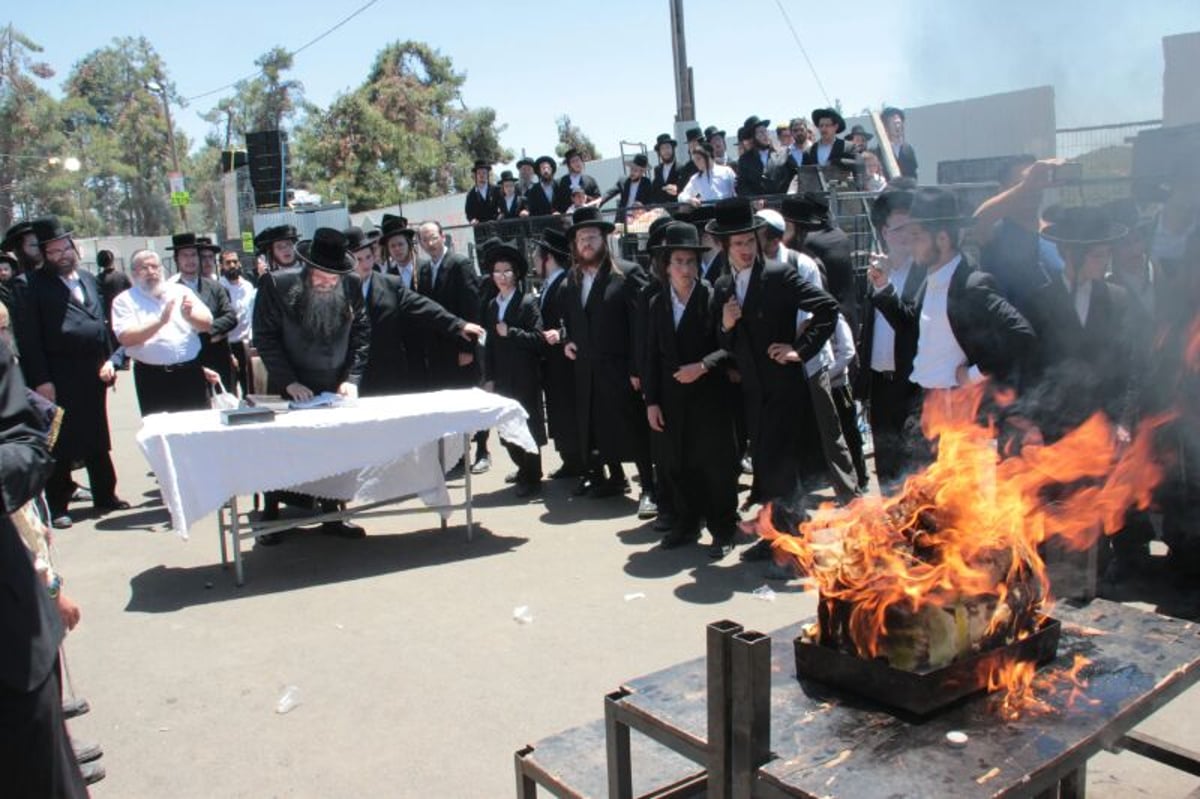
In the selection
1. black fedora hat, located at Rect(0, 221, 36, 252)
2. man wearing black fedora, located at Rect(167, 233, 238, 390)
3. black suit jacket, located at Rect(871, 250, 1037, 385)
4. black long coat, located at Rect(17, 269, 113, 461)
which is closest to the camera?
black suit jacket, located at Rect(871, 250, 1037, 385)

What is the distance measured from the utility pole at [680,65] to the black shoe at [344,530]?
12.7 metres

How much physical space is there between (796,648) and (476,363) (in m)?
6.59

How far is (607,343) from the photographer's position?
738cm

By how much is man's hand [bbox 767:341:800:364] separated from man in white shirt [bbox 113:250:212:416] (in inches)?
193

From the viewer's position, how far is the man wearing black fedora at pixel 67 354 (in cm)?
775

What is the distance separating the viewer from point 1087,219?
17.6 ft

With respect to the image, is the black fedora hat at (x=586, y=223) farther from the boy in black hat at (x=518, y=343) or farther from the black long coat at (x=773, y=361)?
the black long coat at (x=773, y=361)

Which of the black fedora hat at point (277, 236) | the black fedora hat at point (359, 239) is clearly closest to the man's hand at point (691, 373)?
the black fedora hat at point (359, 239)

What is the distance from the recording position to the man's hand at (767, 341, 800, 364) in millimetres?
5574

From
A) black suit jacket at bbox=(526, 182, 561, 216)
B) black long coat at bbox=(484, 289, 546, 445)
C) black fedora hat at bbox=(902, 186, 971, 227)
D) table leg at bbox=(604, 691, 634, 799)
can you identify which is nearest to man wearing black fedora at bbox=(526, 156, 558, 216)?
black suit jacket at bbox=(526, 182, 561, 216)

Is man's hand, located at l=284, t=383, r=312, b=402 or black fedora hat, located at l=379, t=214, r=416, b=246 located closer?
man's hand, located at l=284, t=383, r=312, b=402

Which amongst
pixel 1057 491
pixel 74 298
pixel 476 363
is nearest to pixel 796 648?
pixel 1057 491

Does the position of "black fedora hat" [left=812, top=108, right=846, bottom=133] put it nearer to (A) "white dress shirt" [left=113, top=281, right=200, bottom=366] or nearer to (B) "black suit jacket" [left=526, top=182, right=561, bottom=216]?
(B) "black suit jacket" [left=526, top=182, right=561, bottom=216]

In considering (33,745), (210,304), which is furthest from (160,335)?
(33,745)
